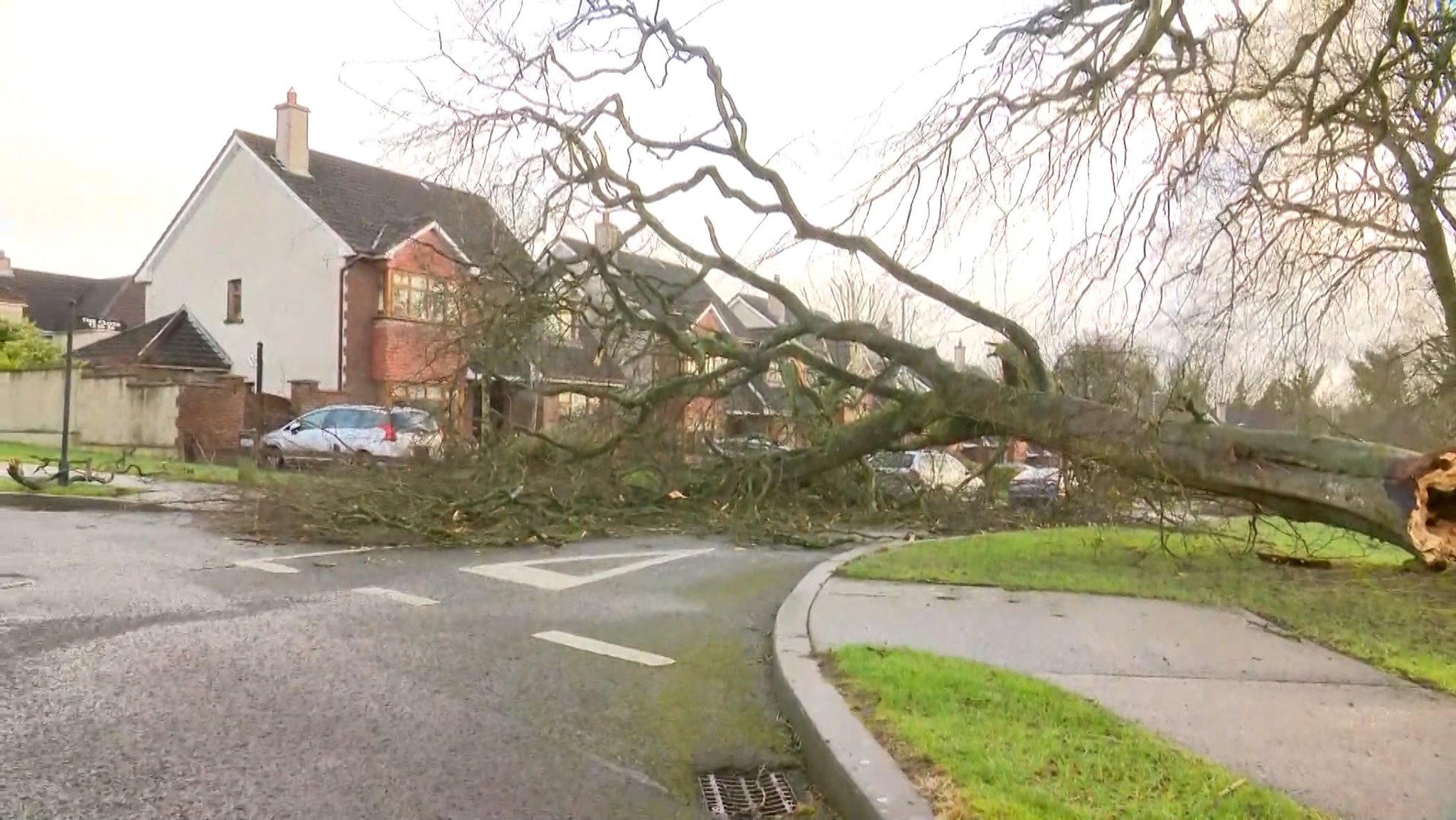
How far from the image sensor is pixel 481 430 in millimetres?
14148

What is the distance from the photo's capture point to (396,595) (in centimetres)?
808

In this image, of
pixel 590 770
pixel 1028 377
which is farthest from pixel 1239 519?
pixel 590 770

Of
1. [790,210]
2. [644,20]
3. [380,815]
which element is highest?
[644,20]

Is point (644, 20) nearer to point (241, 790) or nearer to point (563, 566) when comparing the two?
point (563, 566)

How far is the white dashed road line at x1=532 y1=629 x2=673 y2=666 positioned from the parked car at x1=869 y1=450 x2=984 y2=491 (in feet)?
27.9

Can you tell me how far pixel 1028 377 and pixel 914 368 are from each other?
1169 mm

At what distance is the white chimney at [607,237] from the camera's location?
45.4ft

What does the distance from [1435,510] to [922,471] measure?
828 cm

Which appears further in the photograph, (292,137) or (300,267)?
(292,137)

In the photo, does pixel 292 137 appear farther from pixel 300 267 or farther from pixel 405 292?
pixel 405 292

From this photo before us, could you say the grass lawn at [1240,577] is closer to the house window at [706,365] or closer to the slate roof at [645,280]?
the house window at [706,365]

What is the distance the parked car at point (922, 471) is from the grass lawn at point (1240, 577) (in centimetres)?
271

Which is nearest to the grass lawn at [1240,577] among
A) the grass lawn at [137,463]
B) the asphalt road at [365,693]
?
the asphalt road at [365,693]

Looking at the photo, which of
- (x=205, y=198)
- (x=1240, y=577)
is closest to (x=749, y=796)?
(x=1240, y=577)
